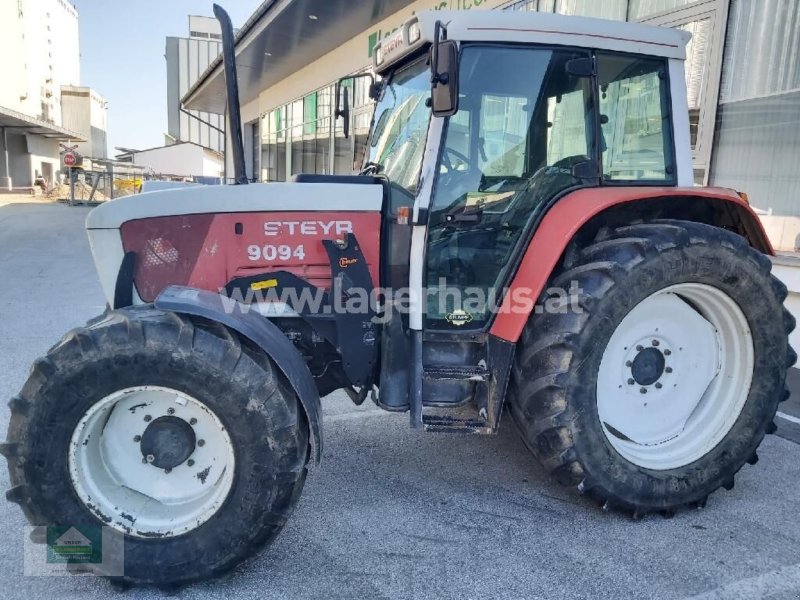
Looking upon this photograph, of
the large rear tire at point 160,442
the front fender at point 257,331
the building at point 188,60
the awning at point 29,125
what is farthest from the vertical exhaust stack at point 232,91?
the building at point 188,60

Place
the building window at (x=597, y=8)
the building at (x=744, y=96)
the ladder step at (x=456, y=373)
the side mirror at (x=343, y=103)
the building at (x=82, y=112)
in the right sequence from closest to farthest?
the ladder step at (x=456, y=373) < the side mirror at (x=343, y=103) < the building at (x=744, y=96) < the building window at (x=597, y=8) < the building at (x=82, y=112)

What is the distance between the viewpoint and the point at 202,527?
2506 millimetres

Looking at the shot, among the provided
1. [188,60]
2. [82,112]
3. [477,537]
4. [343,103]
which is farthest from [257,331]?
[82,112]

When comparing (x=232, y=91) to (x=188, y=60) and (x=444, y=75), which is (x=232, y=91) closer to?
(x=444, y=75)

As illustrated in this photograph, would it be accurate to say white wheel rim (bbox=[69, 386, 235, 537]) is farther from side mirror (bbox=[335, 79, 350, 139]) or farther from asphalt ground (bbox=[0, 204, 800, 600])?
side mirror (bbox=[335, 79, 350, 139])

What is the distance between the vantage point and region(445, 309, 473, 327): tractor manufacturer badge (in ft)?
10.5

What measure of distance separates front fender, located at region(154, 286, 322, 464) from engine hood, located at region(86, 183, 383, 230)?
0.47 meters

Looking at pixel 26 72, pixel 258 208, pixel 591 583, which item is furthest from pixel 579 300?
pixel 26 72

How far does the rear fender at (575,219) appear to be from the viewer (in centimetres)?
296

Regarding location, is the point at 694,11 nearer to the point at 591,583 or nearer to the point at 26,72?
the point at 591,583

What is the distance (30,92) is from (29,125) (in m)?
6.87

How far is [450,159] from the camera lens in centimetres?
306

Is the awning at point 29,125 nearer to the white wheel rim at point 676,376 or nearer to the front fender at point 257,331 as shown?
the front fender at point 257,331

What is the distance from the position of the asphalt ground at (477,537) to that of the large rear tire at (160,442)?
23 centimetres
